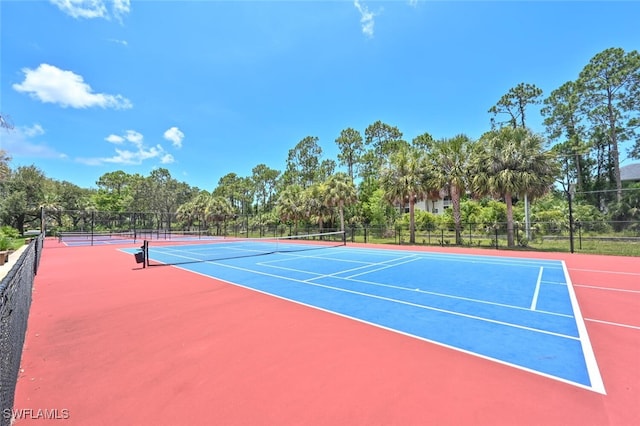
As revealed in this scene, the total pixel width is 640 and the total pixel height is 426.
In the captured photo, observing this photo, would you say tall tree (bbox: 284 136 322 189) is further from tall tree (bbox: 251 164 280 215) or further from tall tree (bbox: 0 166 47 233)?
tall tree (bbox: 0 166 47 233)

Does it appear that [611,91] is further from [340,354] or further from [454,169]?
[340,354]

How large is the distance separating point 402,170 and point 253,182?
2199 inches

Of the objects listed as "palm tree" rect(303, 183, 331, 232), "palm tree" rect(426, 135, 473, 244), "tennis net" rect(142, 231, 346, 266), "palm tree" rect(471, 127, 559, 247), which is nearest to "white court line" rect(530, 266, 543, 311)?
"palm tree" rect(471, 127, 559, 247)

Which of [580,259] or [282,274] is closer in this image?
[282,274]

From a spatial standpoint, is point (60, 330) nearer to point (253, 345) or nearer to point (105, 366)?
point (105, 366)

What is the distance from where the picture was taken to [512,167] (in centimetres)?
2177

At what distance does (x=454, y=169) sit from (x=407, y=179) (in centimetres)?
396

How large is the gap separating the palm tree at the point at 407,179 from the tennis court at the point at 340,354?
16.8 m

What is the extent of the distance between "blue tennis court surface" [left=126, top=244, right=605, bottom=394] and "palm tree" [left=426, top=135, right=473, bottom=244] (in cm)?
1012

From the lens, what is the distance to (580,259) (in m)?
16.2

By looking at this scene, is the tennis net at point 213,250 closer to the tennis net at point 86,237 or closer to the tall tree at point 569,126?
the tennis net at point 86,237

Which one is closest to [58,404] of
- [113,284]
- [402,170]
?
[113,284]

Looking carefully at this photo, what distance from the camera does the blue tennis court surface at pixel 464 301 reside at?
4953mm

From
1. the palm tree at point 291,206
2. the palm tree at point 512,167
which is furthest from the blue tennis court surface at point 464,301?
the palm tree at point 291,206
